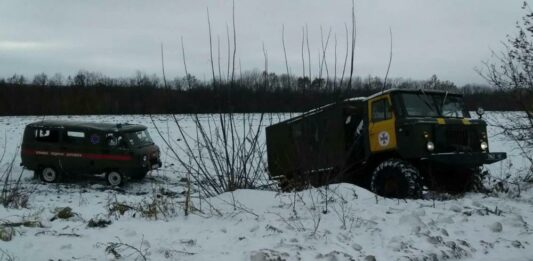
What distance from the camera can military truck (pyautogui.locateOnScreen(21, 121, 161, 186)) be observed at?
1792cm

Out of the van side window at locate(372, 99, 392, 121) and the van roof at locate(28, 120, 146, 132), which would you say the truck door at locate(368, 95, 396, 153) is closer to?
the van side window at locate(372, 99, 392, 121)

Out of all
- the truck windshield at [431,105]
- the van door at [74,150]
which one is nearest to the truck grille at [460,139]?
the truck windshield at [431,105]

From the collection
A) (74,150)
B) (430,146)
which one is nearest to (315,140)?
(430,146)

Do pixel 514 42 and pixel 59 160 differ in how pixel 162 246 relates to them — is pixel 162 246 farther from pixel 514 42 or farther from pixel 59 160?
pixel 59 160

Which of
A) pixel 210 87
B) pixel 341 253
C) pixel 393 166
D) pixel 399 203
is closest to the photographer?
pixel 341 253

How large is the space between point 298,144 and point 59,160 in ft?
42.8

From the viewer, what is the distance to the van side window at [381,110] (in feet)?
32.4

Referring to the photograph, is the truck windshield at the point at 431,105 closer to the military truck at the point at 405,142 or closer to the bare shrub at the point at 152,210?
the military truck at the point at 405,142

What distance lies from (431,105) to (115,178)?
12.0m

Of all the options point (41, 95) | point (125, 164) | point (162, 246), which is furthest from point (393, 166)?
point (41, 95)

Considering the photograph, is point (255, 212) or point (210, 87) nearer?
point (255, 212)

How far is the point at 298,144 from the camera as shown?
7719 millimetres

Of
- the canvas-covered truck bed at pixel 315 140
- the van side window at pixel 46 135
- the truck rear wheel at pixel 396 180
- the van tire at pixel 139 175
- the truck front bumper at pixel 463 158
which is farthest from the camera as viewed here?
the van side window at pixel 46 135

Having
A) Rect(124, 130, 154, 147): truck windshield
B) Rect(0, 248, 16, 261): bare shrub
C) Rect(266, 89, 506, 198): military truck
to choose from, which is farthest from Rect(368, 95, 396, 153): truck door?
Rect(124, 130, 154, 147): truck windshield
